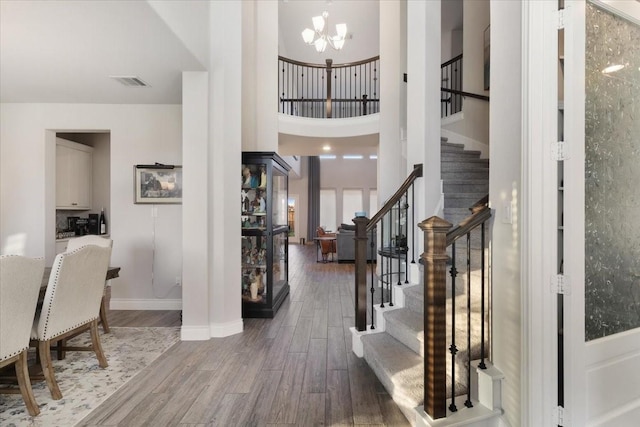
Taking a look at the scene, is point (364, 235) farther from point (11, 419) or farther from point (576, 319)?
point (11, 419)

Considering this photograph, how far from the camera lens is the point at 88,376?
99.7 inches

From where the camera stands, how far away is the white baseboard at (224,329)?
10.9 ft

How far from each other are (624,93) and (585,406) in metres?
1.80

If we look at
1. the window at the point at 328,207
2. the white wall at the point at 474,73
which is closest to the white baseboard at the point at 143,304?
the white wall at the point at 474,73

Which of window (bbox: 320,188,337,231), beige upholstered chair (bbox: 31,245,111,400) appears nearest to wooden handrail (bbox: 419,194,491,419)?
beige upholstered chair (bbox: 31,245,111,400)

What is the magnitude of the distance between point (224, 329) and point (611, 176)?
136 inches

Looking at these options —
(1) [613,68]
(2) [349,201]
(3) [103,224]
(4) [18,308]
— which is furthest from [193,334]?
(2) [349,201]

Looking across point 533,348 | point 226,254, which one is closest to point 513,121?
point 533,348

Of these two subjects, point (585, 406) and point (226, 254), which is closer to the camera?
point (585, 406)

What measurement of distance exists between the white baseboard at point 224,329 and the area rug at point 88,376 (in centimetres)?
38

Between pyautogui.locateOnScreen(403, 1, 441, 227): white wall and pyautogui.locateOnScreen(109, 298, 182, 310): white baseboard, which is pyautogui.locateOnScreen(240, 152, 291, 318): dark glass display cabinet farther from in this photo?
pyautogui.locateOnScreen(403, 1, 441, 227): white wall

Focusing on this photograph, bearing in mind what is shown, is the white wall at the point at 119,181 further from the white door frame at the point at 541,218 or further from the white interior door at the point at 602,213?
the white interior door at the point at 602,213

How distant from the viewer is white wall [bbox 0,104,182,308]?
13.4 ft

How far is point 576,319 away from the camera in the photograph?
5.30ft
